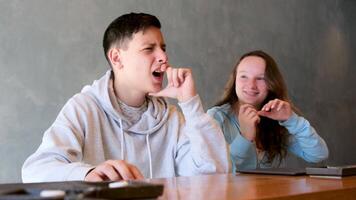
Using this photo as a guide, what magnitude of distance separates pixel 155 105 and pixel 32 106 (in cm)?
93

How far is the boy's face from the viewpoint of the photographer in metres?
1.58

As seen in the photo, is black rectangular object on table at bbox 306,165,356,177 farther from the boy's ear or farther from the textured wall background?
the textured wall background

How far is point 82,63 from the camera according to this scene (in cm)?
247

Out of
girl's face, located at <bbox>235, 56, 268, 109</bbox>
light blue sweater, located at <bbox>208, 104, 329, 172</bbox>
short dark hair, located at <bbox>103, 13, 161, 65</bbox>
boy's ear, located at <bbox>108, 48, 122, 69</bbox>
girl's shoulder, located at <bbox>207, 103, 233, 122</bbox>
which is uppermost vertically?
short dark hair, located at <bbox>103, 13, 161, 65</bbox>

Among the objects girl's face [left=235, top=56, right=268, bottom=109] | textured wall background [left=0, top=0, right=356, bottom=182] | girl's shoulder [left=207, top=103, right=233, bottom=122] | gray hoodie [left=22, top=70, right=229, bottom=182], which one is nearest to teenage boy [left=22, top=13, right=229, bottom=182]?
gray hoodie [left=22, top=70, right=229, bottom=182]

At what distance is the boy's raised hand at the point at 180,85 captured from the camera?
153cm

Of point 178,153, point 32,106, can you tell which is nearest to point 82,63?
point 32,106

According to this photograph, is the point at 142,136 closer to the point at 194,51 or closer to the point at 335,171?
the point at 335,171

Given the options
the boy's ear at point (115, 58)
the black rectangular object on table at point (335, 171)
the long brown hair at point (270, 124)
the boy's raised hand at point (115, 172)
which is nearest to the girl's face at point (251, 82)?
the long brown hair at point (270, 124)

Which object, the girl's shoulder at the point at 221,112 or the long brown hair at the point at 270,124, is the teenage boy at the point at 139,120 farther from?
the long brown hair at the point at 270,124

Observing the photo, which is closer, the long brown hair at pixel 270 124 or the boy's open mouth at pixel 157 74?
the boy's open mouth at pixel 157 74

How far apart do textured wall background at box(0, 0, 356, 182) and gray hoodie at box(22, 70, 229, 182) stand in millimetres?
880

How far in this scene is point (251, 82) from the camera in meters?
2.11

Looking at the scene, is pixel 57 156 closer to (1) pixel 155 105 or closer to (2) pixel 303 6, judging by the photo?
(1) pixel 155 105
